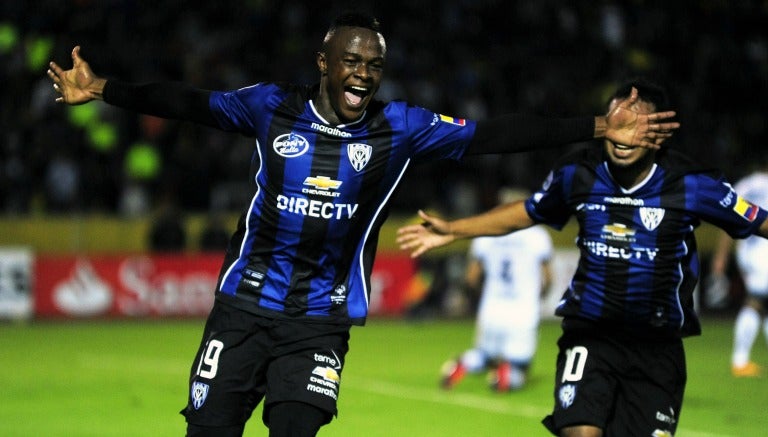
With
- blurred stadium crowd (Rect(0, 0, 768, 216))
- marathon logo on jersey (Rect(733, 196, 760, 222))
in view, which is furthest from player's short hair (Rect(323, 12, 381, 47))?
blurred stadium crowd (Rect(0, 0, 768, 216))

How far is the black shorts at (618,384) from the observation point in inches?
253

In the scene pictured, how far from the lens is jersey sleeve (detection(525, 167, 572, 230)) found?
682 centimetres

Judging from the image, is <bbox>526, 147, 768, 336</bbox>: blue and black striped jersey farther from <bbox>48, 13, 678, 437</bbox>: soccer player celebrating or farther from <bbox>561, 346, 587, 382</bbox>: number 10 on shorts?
<bbox>48, 13, 678, 437</bbox>: soccer player celebrating

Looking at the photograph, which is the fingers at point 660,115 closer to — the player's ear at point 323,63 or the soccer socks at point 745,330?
the player's ear at point 323,63

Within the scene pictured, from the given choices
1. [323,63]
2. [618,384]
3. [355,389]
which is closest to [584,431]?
[618,384]

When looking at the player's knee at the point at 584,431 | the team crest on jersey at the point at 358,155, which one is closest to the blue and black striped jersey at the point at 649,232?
the player's knee at the point at 584,431

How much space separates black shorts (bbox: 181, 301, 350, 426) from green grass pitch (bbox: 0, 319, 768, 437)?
13.6ft

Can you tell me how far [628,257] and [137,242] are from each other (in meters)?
13.9

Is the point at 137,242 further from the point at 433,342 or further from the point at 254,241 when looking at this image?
the point at 254,241

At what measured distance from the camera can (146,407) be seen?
11375 mm

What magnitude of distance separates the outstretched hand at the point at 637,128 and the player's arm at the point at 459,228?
3.81ft

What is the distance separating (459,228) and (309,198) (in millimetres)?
1301

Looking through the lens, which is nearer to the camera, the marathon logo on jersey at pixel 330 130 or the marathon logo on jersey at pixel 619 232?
the marathon logo on jersey at pixel 330 130

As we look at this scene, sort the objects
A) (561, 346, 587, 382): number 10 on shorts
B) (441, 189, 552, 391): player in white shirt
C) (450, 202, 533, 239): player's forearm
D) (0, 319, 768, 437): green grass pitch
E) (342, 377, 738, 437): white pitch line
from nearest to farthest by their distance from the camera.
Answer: (561, 346, 587, 382): number 10 on shorts → (450, 202, 533, 239): player's forearm → (0, 319, 768, 437): green grass pitch → (342, 377, 738, 437): white pitch line → (441, 189, 552, 391): player in white shirt
